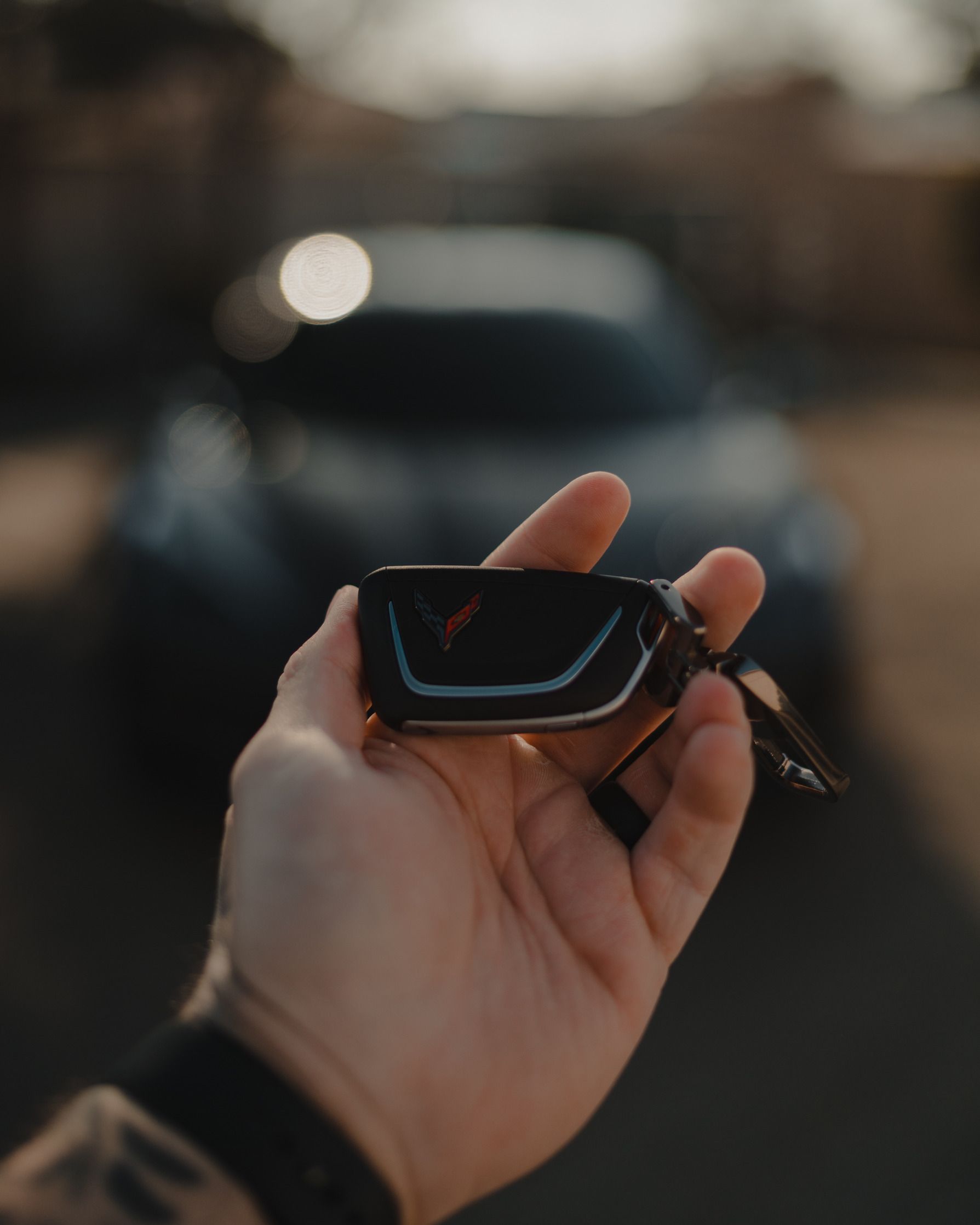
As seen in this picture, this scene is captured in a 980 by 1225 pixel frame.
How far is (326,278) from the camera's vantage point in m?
4.25

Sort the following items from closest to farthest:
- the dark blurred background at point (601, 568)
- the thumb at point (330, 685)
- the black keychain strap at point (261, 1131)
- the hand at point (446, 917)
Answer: the black keychain strap at point (261, 1131) → the hand at point (446, 917) → the thumb at point (330, 685) → the dark blurred background at point (601, 568)

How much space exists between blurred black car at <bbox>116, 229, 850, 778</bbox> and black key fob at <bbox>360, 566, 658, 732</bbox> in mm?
1381

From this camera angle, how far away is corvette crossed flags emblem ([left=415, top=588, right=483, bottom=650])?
1469mm

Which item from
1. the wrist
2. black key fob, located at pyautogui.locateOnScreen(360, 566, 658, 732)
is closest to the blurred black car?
black key fob, located at pyautogui.locateOnScreen(360, 566, 658, 732)

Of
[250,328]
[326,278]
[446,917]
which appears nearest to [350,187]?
[326,278]

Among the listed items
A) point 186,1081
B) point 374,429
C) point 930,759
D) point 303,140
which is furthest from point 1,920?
point 303,140

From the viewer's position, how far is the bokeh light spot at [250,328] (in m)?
3.89

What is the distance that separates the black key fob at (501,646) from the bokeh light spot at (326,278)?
2.59 meters

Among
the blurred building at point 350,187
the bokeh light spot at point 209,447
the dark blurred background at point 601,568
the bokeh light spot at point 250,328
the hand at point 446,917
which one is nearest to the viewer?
the hand at point 446,917

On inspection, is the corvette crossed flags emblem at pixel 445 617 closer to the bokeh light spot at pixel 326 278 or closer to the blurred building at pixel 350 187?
the bokeh light spot at pixel 326 278

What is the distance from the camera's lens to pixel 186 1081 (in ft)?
3.61

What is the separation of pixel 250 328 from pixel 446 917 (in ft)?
10.9

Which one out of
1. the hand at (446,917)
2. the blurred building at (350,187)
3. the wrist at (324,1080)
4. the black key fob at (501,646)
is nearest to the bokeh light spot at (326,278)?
the black key fob at (501,646)

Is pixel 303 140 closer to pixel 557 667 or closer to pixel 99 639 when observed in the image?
pixel 99 639
